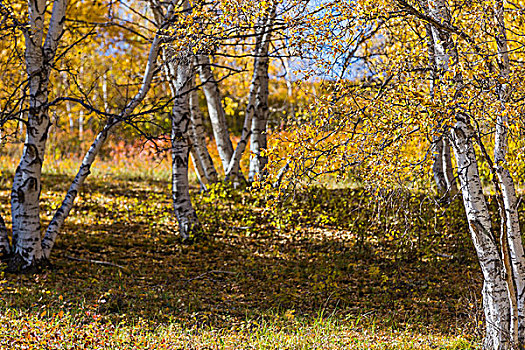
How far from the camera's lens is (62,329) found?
4676mm

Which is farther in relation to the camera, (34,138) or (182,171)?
(182,171)

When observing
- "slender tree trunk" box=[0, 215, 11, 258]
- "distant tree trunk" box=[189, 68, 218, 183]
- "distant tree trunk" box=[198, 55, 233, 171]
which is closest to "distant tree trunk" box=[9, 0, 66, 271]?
"slender tree trunk" box=[0, 215, 11, 258]

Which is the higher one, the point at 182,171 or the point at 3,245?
the point at 182,171

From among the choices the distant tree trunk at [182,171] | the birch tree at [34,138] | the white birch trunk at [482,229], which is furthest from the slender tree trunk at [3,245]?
the white birch trunk at [482,229]

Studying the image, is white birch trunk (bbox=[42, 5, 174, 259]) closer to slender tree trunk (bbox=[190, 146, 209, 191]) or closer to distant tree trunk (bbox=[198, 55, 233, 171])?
distant tree trunk (bbox=[198, 55, 233, 171])

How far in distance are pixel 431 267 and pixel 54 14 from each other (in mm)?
6269

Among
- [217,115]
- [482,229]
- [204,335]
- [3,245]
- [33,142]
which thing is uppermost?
[217,115]

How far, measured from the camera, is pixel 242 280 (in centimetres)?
702

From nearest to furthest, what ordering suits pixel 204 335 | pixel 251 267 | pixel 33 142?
1. pixel 204 335
2. pixel 33 142
3. pixel 251 267

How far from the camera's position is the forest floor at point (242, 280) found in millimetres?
4992

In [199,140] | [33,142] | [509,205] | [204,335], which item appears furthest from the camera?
[199,140]

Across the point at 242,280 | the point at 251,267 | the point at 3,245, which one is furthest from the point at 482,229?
the point at 3,245

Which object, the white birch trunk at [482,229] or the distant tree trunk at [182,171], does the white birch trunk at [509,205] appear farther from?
the distant tree trunk at [182,171]

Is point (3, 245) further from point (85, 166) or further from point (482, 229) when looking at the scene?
point (482, 229)
